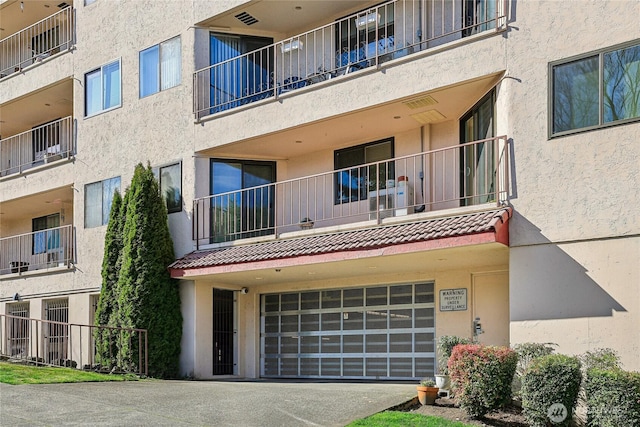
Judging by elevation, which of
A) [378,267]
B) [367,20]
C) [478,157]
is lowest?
[378,267]

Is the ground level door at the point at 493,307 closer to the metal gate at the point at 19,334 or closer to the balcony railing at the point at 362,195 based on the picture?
the balcony railing at the point at 362,195

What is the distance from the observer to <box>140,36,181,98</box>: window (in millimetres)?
21172

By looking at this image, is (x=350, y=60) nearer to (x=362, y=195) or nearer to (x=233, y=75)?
(x=233, y=75)

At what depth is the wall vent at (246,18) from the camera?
65.9ft

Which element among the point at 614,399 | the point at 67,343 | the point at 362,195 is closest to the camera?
the point at 614,399

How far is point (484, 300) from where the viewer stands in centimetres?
1664

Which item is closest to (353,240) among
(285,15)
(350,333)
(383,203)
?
(383,203)

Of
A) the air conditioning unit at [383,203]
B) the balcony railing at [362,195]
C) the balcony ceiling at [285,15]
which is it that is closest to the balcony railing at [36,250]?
the balcony railing at [362,195]

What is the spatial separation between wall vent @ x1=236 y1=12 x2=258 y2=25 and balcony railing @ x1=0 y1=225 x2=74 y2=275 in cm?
877

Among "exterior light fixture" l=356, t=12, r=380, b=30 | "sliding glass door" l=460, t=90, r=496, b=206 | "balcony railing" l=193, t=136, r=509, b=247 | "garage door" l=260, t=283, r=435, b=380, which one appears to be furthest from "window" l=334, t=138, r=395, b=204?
"exterior light fixture" l=356, t=12, r=380, b=30

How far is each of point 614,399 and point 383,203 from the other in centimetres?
795

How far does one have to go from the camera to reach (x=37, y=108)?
91.4 feet

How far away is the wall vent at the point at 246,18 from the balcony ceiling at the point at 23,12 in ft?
28.4

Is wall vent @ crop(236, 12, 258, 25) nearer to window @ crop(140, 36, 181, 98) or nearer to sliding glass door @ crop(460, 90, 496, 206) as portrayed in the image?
window @ crop(140, 36, 181, 98)
